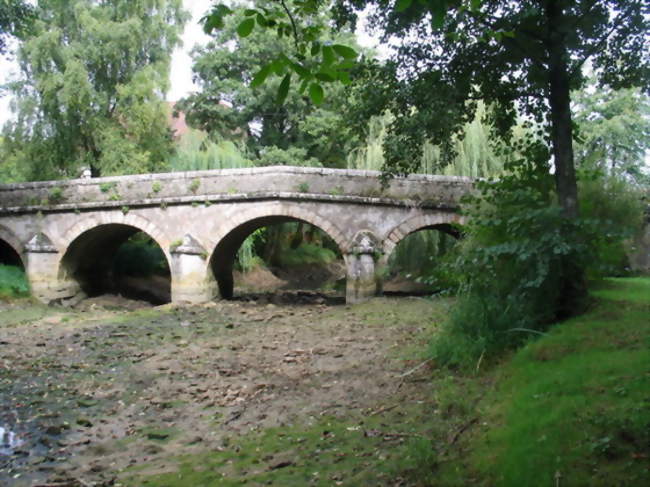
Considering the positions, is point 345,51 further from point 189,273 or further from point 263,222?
point 263,222

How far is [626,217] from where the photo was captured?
9.44m

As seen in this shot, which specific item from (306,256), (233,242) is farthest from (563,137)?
(306,256)

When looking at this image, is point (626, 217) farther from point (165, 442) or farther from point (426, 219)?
point (165, 442)

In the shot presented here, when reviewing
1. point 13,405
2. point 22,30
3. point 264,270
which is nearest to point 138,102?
point 22,30

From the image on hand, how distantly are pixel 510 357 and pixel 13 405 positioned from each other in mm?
5421

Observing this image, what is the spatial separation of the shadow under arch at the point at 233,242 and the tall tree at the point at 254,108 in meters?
4.46

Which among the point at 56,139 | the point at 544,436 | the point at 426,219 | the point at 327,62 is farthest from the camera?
the point at 56,139

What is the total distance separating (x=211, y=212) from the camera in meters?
14.9

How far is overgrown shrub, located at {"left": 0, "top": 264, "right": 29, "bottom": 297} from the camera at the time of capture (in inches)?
586

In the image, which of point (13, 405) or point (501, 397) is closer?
point (501, 397)

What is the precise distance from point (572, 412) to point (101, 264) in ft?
53.3

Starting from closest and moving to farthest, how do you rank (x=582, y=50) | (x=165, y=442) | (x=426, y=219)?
(x=165, y=442)
(x=582, y=50)
(x=426, y=219)

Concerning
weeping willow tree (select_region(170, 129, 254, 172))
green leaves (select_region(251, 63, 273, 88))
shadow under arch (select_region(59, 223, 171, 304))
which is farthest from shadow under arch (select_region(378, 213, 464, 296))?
green leaves (select_region(251, 63, 273, 88))

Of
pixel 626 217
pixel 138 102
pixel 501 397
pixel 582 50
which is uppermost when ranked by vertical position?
pixel 138 102
